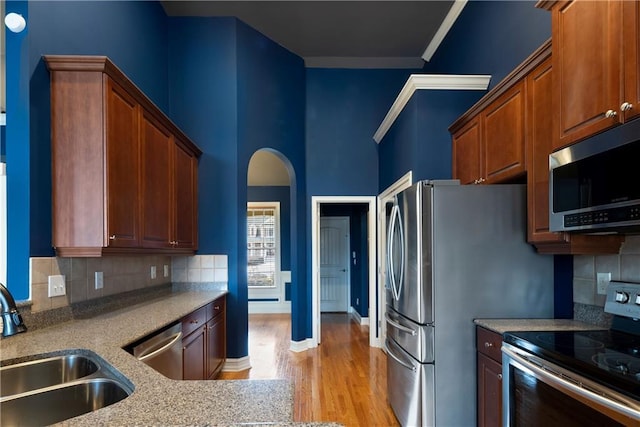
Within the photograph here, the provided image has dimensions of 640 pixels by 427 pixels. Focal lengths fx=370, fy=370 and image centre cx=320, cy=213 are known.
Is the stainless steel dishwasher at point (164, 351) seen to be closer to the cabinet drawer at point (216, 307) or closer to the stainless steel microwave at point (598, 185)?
the cabinet drawer at point (216, 307)

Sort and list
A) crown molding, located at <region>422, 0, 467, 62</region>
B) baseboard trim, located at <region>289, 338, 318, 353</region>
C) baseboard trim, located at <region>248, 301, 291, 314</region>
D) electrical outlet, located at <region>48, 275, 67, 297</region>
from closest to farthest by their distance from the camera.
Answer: electrical outlet, located at <region>48, 275, 67, 297</region> < crown molding, located at <region>422, 0, 467, 62</region> < baseboard trim, located at <region>289, 338, 318, 353</region> < baseboard trim, located at <region>248, 301, 291, 314</region>

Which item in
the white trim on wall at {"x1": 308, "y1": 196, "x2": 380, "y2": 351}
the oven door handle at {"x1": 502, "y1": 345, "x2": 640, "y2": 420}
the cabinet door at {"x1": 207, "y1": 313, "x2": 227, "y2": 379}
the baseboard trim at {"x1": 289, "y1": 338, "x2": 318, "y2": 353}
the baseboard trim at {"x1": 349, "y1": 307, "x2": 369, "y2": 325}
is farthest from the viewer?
the baseboard trim at {"x1": 349, "y1": 307, "x2": 369, "y2": 325}

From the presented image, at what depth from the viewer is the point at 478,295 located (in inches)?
89.8

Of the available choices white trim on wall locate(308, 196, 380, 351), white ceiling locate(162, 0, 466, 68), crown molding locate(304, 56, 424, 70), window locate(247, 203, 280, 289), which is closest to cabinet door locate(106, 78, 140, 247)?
white ceiling locate(162, 0, 466, 68)

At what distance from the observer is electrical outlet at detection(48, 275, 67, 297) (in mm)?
2055

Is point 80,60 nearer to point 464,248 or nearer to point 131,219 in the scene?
point 131,219

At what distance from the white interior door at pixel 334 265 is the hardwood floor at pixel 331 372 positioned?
46.4 inches

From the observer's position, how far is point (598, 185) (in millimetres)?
1568

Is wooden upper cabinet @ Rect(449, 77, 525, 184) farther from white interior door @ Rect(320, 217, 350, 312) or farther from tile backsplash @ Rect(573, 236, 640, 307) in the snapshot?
white interior door @ Rect(320, 217, 350, 312)

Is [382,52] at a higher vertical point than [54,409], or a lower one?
higher

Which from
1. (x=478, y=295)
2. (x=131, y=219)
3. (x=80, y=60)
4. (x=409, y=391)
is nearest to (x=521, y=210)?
(x=478, y=295)

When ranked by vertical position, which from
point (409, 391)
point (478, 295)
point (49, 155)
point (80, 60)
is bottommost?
point (409, 391)

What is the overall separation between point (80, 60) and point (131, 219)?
95cm

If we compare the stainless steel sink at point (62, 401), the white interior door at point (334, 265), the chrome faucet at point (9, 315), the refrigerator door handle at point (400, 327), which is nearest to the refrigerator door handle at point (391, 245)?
the refrigerator door handle at point (400, 327)
